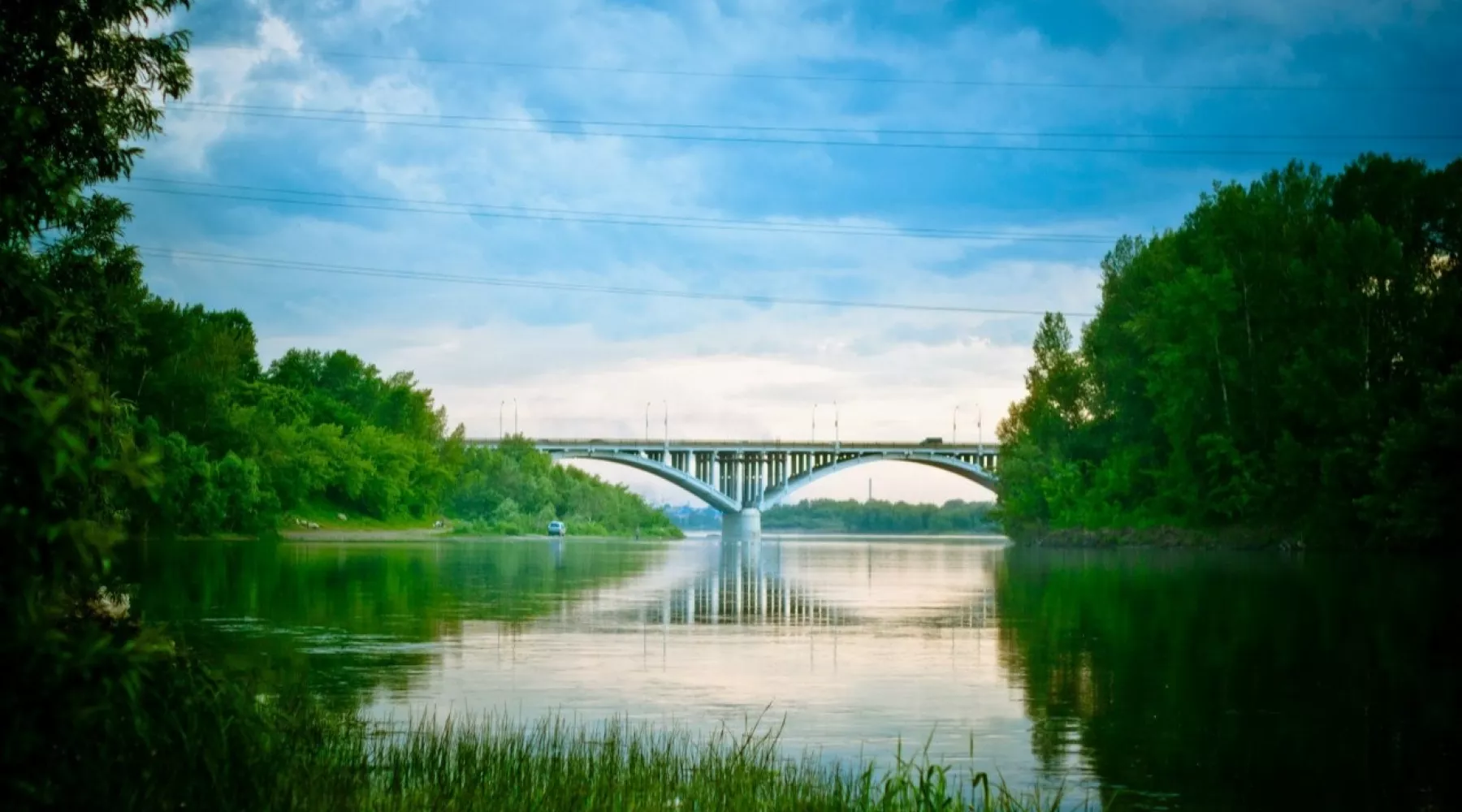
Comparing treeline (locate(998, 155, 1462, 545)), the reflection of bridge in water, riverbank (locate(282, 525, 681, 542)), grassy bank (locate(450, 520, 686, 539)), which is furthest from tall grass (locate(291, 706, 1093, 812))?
grassy bank (locate(450, 520, 686, 539))

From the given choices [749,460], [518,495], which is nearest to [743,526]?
[749,460]

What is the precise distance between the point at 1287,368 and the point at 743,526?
72.4 m

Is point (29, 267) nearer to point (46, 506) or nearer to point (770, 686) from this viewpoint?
point (46, 506)

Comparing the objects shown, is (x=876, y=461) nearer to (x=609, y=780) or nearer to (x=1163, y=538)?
(x=1163, y=538)

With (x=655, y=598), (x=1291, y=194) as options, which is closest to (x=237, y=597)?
(x=655, y=598)

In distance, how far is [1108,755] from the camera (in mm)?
14484

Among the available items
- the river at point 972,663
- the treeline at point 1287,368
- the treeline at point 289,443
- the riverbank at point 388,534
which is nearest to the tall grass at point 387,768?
the river at point 972,663

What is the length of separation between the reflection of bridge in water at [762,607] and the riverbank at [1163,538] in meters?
27.7

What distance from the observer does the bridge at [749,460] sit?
132 meters

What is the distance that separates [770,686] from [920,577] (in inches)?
1482

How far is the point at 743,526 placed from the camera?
134 m

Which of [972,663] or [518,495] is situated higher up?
[518,495]

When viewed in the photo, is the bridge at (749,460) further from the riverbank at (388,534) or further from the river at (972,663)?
the river at (972,663)

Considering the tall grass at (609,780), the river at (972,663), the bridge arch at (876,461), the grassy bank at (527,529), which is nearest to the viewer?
the tall grass at (609,780)
